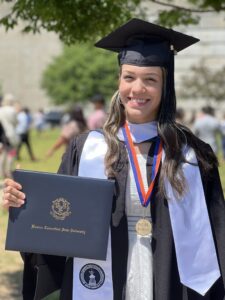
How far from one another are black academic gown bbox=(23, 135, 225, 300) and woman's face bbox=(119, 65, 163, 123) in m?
0.18

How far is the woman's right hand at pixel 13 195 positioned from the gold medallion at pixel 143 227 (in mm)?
524

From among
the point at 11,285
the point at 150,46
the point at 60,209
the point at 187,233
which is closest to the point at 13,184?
the point at 60,209

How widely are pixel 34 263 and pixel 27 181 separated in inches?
19.3

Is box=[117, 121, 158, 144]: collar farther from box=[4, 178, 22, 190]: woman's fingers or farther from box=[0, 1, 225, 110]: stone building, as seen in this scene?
box=[0, 1, 225, 110]: stone building

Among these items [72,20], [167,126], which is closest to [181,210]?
[167,126]

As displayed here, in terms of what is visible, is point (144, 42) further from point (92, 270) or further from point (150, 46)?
point (92, 270)

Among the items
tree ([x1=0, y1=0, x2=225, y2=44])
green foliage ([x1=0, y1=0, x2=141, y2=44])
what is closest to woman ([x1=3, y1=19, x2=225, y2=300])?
tree ([x1=0, y1=0, x2=225, y2=44])

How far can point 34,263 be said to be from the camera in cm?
343

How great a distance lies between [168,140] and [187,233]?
17.1 inches

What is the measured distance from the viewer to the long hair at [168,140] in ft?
10.7

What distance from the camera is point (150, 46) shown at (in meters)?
A: 3.38

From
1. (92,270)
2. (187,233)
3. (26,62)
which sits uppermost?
(26,62)

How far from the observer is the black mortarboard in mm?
3352

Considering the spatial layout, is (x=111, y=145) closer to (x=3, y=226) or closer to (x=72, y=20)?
(x=72, y=20)
